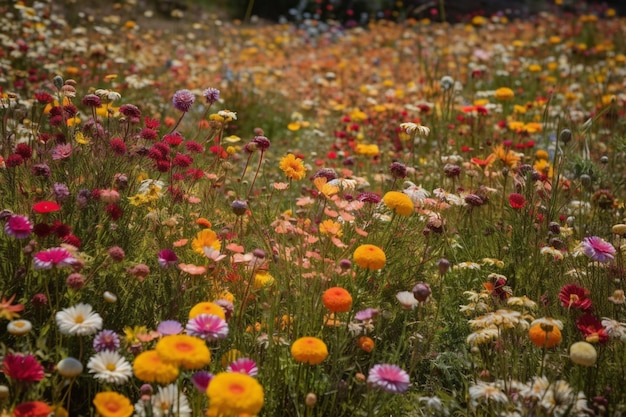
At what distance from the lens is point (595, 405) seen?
158cm

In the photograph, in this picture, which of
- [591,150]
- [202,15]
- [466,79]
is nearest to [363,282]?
[591,150]

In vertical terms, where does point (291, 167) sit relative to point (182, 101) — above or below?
below

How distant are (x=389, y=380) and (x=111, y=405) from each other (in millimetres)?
622

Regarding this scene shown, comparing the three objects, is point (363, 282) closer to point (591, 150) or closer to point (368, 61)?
point (591, 150)

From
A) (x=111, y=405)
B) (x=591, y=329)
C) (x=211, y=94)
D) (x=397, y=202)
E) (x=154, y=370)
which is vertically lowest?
(x=111, y=405)

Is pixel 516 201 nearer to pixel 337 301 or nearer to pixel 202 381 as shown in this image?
pixel 337 301

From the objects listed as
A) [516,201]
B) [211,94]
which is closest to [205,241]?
[211,94]

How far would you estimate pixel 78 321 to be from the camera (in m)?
1.49

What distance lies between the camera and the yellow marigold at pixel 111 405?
53.2 inches

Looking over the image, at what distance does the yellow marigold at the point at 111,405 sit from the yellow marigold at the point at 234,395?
0.22 meters

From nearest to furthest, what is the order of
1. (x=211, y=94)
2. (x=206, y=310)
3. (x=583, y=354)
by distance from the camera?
(x=583, y=354), (x=206, y=310), (x=211, y=94)

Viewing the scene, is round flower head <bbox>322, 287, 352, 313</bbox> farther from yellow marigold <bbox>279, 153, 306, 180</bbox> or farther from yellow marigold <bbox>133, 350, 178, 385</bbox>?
yellow marigold <bbox>279, 153, 306, 180</bbox>

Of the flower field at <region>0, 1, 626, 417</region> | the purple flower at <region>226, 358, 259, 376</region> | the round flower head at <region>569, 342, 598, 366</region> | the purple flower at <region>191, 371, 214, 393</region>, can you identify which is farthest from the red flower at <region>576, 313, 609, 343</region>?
the purple flower at <region>191, 371, 214, 393</region>

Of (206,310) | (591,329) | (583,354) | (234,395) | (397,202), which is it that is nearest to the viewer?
(234,395)
